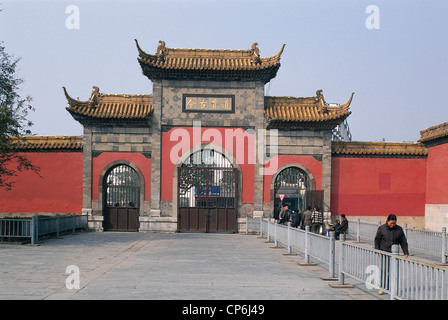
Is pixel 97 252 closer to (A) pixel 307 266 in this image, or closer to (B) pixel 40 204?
(A) pixel 307 266

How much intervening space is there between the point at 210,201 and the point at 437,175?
1015 centimetres

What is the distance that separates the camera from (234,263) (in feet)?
39.1

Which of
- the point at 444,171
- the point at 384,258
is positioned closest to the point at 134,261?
the point at 384,258

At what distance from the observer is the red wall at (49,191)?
21844 mm

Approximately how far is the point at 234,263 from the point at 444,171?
41.7ft

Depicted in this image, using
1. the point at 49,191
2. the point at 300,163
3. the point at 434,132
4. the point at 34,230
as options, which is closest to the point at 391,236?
the point at 34,230

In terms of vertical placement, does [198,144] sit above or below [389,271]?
above

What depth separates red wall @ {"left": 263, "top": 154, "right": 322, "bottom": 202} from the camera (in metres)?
21.6

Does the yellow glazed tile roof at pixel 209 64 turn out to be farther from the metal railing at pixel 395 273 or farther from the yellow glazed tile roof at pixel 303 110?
the metal railing at pixel 395 273

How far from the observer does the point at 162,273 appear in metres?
10.1

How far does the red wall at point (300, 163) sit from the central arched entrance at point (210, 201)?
142cm

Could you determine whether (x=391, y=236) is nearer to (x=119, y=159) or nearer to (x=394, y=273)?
(x=394, y=273)

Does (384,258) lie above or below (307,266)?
above
